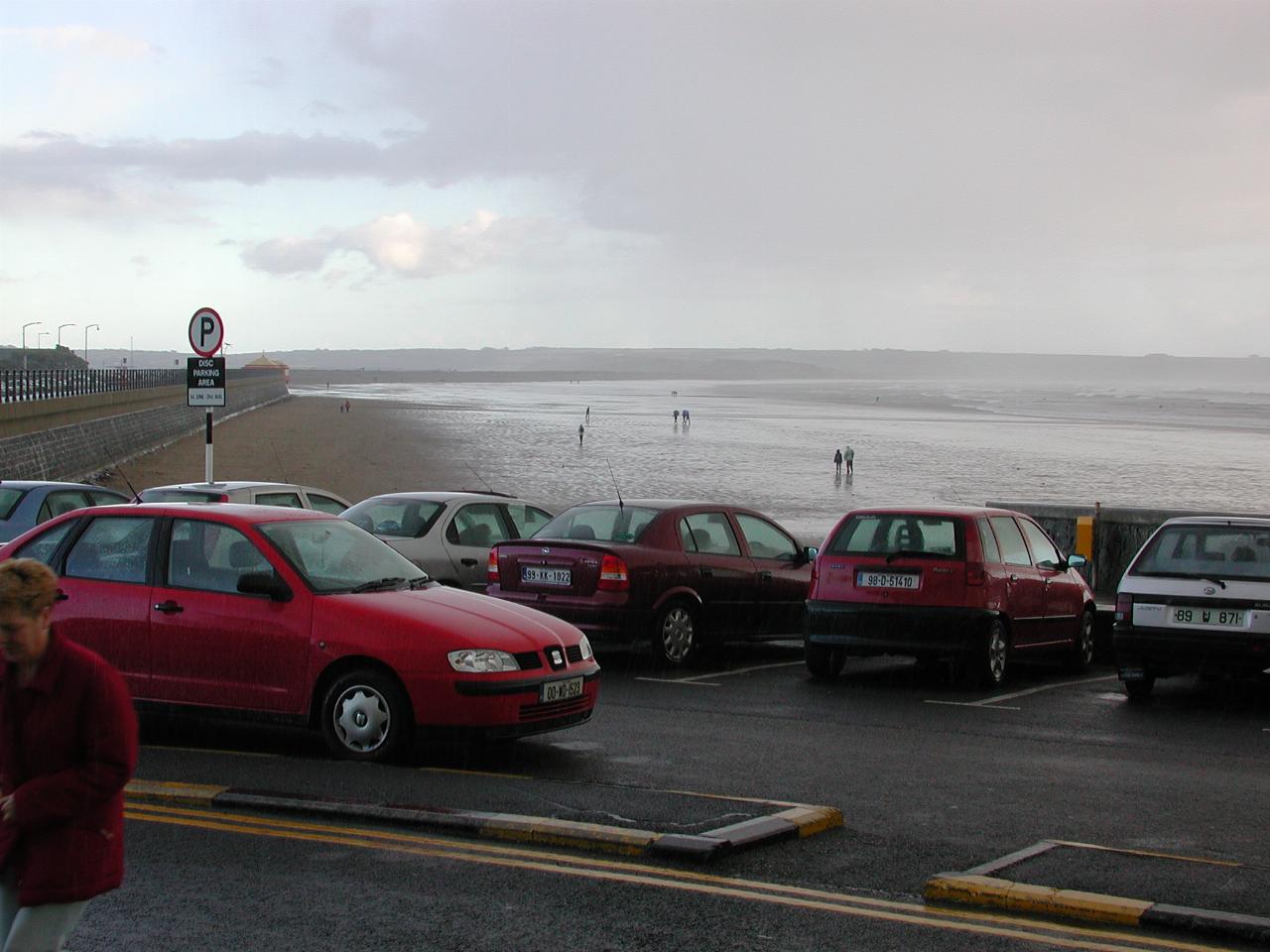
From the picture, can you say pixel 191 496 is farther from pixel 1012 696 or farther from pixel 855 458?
pixel 855 458

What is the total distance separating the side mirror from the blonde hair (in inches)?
200

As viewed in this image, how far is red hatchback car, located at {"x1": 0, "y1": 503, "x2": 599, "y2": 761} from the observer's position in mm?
8812

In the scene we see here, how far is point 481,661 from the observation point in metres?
8.84

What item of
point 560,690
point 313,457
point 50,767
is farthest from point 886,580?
point 313,457

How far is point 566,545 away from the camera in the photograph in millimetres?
13594

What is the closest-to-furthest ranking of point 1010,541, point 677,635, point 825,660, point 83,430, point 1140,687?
1. point 1140,687
2. point 825,660
3. point 1010,541
4. point 677,635
5. point 83,430

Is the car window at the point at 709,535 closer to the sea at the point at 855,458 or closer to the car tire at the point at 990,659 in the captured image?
the car tire at the point at 990,659

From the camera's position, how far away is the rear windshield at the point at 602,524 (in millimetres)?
13953

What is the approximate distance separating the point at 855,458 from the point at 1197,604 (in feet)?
162

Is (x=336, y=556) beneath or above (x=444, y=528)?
above

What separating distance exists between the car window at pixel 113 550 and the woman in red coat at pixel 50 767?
18.7 feet

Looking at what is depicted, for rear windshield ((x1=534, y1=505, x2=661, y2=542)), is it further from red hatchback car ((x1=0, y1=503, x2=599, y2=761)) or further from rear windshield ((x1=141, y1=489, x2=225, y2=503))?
red hatchback car ((x1=0, y1=503, x2=599, y2=761))

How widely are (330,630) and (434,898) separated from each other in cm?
309

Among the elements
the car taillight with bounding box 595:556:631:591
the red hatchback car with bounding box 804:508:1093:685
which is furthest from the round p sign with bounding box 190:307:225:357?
the red hatchback car with bounding box 804:508:1093:685
